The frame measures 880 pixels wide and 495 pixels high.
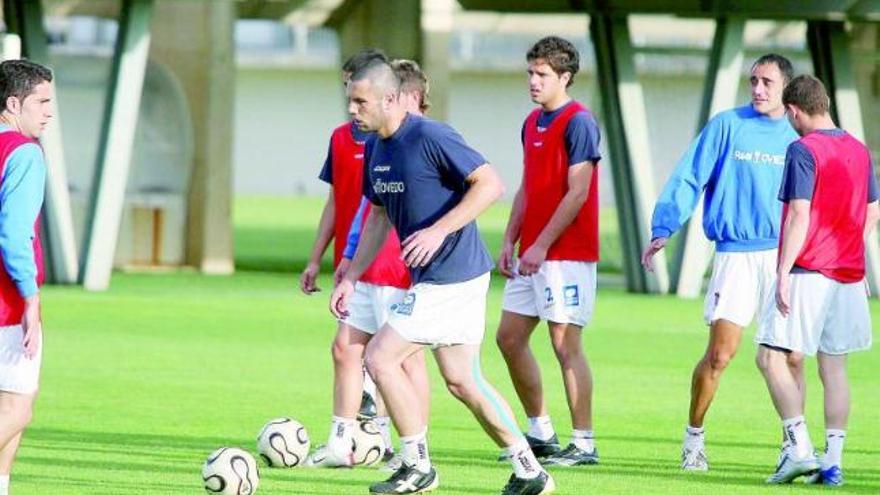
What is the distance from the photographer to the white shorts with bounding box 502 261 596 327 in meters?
11.8

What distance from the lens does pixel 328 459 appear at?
11.1 m

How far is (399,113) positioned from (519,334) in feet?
8.37

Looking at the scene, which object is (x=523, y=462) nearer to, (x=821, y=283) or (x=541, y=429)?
(x=821, y=283)

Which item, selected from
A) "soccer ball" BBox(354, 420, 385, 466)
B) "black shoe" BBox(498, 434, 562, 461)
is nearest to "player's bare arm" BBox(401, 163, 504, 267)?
"soccer ball" BBox(354, 420, 385, 466)

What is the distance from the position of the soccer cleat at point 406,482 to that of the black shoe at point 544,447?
6.66 feet

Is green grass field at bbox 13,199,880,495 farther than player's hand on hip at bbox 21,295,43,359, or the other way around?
green grass field at bbox 13,199,880,495

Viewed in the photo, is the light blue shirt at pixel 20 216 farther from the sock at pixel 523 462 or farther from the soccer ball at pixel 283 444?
the soccer ball at pixel 283 444

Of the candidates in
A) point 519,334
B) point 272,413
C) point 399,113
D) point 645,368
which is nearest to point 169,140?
point 645,368

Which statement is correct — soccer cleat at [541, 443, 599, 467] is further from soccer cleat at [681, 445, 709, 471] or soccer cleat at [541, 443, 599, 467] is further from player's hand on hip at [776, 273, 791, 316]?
player's hand on hip at [776, 273, 791, 316]

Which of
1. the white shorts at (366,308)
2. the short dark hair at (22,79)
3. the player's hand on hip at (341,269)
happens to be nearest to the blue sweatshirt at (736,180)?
the white shorts at (366,308)

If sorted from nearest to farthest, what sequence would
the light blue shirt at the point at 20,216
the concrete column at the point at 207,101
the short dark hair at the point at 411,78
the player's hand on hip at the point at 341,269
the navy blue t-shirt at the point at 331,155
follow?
the light blue shirt at the point at 20,216 < the short dark hair at the point at 411,78 < the player's hand on hip at the point at 341,269 < the navy blue t-shirt at the point at 331,155 < the concrete column at the point at 207,101

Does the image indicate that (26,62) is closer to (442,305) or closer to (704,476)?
(442,305)

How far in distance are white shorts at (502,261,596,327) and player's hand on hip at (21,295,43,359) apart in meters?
3.91

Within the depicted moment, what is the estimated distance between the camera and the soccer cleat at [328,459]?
11109mm
